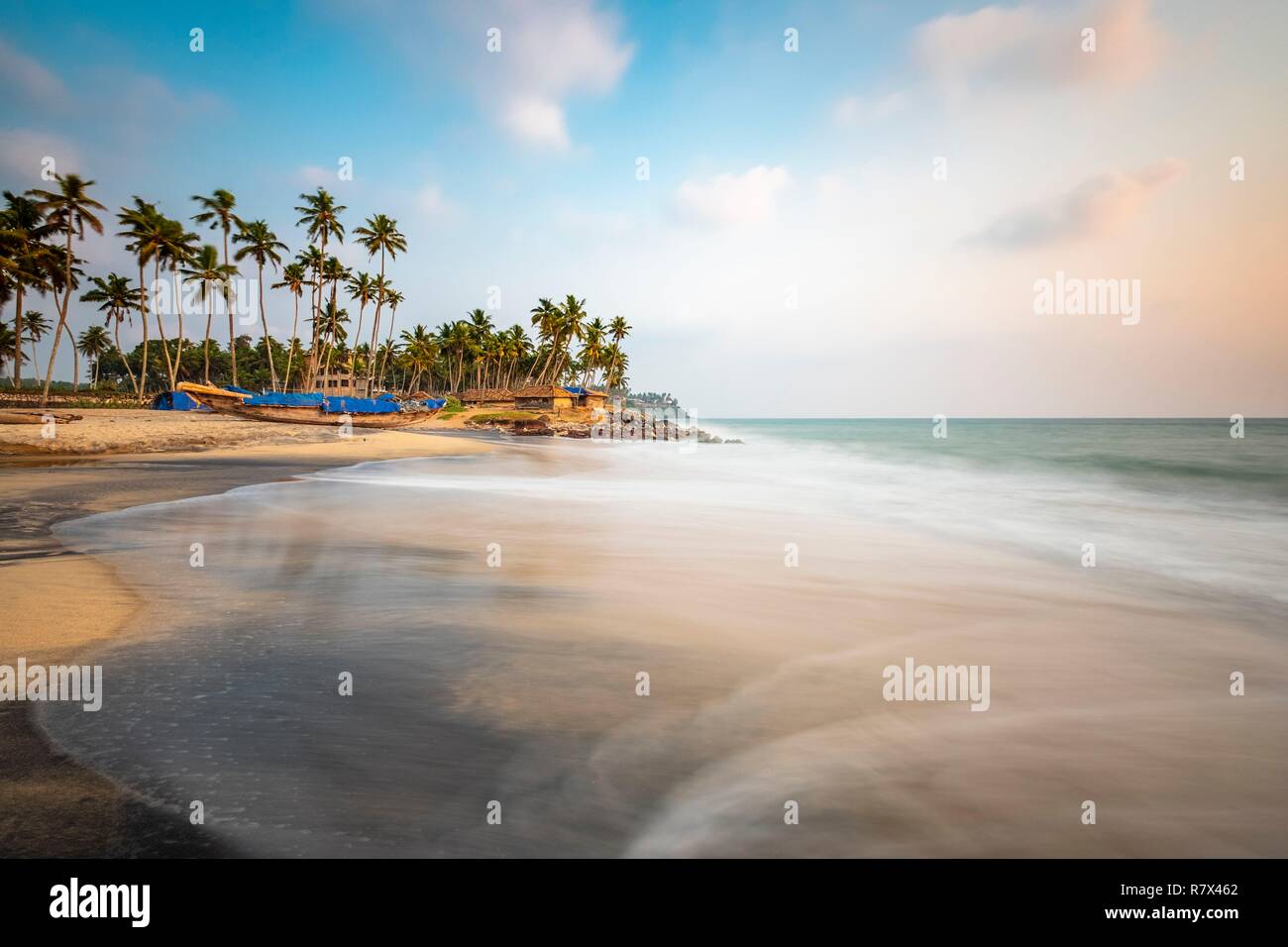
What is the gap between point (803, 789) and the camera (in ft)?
11.8

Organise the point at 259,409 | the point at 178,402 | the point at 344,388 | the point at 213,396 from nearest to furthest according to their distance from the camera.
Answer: the point at 178,402 < the point at 213,396 < the point at 259,409 < the point at 344,388

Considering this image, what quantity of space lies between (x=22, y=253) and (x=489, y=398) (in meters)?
53.4

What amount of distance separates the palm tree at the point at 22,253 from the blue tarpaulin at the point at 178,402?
10202 millimetres

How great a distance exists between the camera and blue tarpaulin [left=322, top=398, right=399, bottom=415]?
5347 centimetres

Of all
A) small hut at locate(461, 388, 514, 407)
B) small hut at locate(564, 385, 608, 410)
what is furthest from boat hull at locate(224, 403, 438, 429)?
small hut at locate(564, 385, 608, 410)

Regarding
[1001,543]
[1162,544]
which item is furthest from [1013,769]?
[1162,544]

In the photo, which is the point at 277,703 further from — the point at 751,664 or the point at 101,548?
the point at 101,548

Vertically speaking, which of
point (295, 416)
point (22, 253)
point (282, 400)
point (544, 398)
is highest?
point (22, 253)

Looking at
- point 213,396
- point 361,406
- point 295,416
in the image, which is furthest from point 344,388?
point 213,396

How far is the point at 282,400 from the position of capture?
49.9 m

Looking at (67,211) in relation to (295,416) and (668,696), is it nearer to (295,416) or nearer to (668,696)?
(295,416)

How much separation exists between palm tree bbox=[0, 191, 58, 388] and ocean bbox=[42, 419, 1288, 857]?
140ft

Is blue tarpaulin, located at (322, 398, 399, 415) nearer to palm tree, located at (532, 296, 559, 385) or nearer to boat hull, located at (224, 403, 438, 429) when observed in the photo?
boat hull, located at (224, 403, 438, 429)

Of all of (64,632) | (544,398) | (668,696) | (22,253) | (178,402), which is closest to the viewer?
(668,696)
